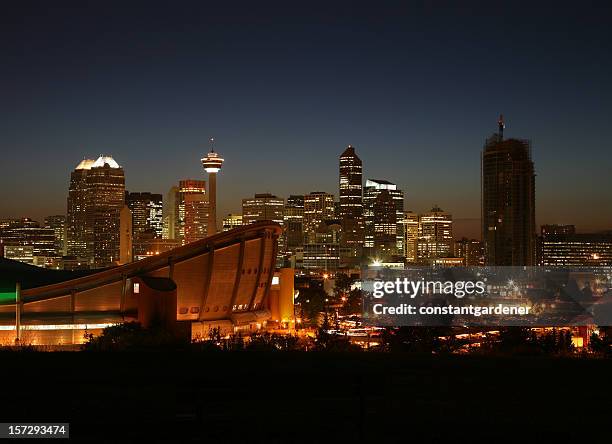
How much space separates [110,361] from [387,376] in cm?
528

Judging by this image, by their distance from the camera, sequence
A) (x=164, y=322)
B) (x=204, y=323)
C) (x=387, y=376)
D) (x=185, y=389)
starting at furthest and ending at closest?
(x=204, y=323) → (x=164, y=322) → (x=387, y=376) → (x=185, y=389)

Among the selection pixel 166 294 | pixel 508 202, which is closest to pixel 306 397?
pixel 166 294

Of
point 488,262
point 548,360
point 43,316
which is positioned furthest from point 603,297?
point 488,262

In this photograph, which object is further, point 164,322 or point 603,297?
point 603,297

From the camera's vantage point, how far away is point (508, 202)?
547ft

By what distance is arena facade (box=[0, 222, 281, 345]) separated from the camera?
47.5 m

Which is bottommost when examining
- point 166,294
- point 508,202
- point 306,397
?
point 306,397

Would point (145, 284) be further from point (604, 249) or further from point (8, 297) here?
point (604, 249)

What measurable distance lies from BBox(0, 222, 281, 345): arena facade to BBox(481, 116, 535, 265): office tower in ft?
337

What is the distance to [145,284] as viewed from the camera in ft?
158

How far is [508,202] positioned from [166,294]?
12961 centimetres

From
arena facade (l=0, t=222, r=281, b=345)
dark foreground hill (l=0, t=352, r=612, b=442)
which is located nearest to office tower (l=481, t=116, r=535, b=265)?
arena facade (l=0, t=222, r=281, b=345)

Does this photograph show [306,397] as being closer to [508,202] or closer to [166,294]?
[166,294]

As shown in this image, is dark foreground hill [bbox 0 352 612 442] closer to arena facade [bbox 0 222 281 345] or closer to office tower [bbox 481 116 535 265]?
arena facade [bbox 0 222 281 345]
